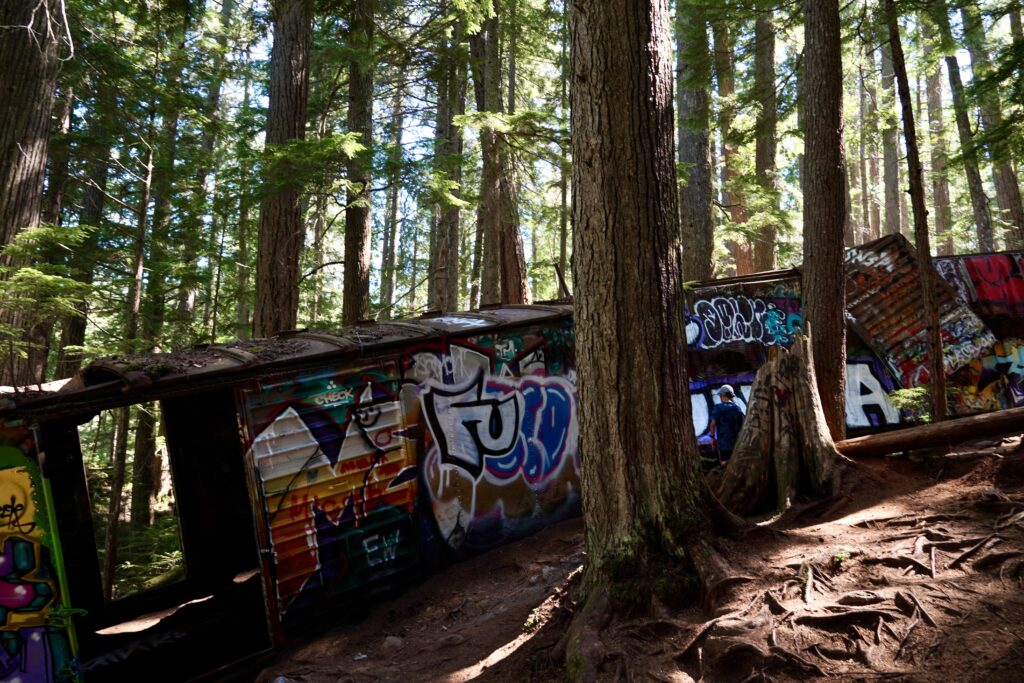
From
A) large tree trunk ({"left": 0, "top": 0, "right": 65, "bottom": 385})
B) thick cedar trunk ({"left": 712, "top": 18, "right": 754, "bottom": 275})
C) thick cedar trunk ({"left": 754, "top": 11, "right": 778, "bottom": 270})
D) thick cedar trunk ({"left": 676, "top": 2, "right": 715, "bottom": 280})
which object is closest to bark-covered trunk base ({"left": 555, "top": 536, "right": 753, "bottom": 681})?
large tree trunk ({"left": 0, "top": 0, "right": 65, "bottom": 385})

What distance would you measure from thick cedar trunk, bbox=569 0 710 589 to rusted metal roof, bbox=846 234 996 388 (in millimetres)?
6424

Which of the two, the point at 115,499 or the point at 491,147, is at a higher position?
the point at 491,147

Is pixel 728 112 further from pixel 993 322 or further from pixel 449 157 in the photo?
pixel 993 322

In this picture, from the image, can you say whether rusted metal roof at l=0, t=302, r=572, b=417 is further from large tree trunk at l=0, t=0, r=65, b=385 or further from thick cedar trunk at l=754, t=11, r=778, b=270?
thick cedar trunk at l=754, t=11, r=778, b=270

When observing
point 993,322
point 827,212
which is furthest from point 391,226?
point 827,212

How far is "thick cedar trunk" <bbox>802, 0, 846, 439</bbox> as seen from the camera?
22.2ft

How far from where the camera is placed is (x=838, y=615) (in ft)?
11.5

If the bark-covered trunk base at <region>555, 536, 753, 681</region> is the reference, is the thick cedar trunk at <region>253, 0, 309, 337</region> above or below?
above

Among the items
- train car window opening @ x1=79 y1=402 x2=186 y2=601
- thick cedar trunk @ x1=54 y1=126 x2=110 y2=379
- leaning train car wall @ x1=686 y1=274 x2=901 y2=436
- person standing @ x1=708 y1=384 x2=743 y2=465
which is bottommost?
train car window opening @ x1=79 y1=402 x2=186 y2=601

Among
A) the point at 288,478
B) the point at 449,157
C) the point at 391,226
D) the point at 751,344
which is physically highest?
the point at 391,226

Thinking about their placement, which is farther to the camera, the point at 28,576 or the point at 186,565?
the point at 186,565

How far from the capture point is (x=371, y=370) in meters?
7.07

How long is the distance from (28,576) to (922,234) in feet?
29.6

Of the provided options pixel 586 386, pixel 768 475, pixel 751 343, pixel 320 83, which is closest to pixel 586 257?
pixel 586 386
